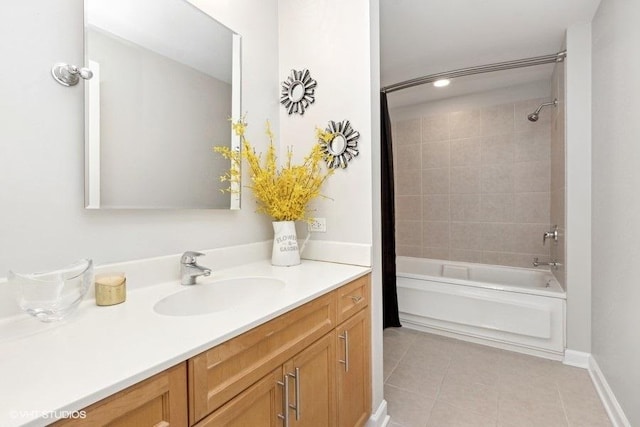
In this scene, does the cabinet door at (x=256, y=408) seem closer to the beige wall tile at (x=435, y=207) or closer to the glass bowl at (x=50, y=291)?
the glass bowl at (x=50, y=291)

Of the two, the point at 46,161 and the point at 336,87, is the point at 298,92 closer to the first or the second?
the point at 336,87

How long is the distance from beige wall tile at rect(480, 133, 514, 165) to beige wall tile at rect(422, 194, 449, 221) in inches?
22.5

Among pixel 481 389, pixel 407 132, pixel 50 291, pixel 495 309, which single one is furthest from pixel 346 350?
pixel 407 132

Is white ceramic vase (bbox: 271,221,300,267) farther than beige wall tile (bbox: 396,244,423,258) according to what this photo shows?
No

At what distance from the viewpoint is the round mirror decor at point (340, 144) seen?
58.9 inches

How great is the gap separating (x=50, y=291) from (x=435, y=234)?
11.2 ft

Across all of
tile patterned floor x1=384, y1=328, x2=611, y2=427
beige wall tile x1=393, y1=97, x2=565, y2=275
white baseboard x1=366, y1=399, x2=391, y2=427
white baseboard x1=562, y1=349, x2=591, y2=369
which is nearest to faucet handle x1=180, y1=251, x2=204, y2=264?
white baseboard x1=366, y1=399, x2=391, y2=427

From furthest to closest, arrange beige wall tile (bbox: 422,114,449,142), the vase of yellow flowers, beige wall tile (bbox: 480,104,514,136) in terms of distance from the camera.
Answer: beige wall tile (bbox: 422,114,449,142), beige wall tile (bbox: 480,104,514,136), the vase of yellow flowers

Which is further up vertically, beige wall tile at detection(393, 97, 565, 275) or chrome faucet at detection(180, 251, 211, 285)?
beige wall tile at detection(393, 97, 565, 275)

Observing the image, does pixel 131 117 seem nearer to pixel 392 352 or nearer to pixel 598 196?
pixel 392 352

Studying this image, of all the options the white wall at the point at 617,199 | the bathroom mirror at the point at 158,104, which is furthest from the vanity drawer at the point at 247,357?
the white wall at the point at 617,199

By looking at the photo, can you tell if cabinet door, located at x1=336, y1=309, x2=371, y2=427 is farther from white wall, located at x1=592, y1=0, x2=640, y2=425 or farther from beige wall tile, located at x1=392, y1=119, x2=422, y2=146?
beige wall tile, located at x1=392, y1=119, x2=422, y2=146

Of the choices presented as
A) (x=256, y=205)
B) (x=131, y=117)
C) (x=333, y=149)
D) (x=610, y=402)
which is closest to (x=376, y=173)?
(x=333, y=149)

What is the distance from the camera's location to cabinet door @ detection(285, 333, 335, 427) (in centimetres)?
95
